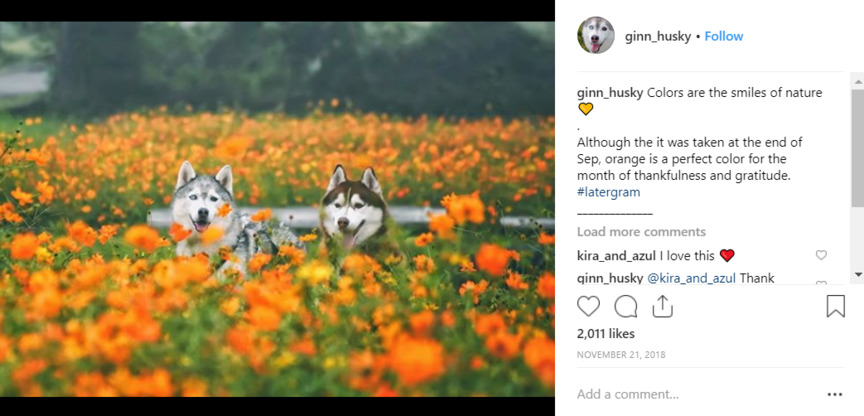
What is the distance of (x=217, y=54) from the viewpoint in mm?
5871

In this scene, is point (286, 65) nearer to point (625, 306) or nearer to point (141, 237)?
point (141, 237)

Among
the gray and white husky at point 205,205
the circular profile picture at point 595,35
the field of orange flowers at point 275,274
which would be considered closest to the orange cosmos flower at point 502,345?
the field of orange flowers at point 275,274

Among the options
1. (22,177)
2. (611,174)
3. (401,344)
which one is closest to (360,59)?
(22,177)

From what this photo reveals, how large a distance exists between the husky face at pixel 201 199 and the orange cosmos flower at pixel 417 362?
5.82 ft

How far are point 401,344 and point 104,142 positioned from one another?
301cm

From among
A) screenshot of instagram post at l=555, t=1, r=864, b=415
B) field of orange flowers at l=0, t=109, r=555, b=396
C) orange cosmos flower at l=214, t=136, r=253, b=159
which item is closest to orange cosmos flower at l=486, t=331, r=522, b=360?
field of orange flowers at l=0, t=109, r=555, b=396

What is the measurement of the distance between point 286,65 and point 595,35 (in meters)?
2.48

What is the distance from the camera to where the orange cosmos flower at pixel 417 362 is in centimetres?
329

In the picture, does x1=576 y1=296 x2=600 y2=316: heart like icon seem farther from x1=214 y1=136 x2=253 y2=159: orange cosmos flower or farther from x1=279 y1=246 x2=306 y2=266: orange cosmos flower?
x1=214 y1=136 x2=253 y2=159: orange cosmos flower

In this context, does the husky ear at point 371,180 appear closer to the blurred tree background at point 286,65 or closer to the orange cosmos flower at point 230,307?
the blurred tree background at point 286,65

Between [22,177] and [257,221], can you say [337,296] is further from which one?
[22,177]

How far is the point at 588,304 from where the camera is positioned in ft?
13.4

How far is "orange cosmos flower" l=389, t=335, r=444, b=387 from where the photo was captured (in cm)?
329

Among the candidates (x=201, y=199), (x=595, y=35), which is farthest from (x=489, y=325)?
(x=201, y=199)
